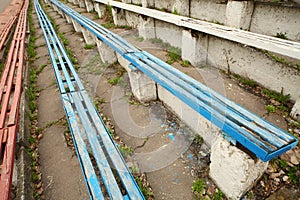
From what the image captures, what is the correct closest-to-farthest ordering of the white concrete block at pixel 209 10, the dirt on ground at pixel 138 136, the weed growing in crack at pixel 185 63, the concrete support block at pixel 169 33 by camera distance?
the dirt on ground at pixel 138 136 → the white concrete block at pixel 209 10 → the weed growing in crack at pixel 185 63 → the concrete support block at pixel 169 33

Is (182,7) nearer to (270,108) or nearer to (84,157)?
(270,108)

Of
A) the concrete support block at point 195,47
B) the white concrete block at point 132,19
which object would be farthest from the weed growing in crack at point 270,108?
the white concrete block at point 132,19

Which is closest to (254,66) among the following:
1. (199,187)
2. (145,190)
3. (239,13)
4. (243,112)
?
(239,13)

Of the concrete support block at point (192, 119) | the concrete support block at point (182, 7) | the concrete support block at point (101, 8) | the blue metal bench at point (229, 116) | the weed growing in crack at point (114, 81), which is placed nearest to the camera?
the blue metal bench at point (229, 116)

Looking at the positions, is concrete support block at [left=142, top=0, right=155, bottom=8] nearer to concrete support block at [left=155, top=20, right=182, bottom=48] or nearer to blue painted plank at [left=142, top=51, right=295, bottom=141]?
concrete support block at [left=155, top=20, right=182, bottom=48]

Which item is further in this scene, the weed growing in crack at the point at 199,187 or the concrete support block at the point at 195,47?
the concrete support block at the point at 195,47

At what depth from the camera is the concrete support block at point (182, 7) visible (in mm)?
4312

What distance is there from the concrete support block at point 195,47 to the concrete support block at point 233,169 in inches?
98.5

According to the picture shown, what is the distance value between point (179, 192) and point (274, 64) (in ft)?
7.59

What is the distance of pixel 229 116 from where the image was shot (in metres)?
1.61

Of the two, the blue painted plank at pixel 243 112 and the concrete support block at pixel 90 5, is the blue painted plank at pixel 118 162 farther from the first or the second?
the concrete support block at pixel 90 5

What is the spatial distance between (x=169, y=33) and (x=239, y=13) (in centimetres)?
194

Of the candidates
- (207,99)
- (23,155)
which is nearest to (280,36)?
(207,99)

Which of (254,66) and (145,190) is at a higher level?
(254,66)
